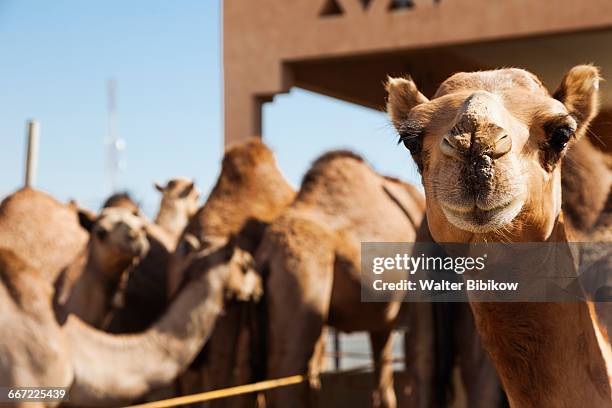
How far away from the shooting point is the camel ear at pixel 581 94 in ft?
8.71

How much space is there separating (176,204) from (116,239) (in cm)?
273

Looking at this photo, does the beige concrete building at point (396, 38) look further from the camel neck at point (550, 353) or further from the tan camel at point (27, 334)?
the camel neck at point (550, 353)

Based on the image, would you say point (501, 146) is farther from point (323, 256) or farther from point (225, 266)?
point (323, 256)

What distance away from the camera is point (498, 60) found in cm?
1169

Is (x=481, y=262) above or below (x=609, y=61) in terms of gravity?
below

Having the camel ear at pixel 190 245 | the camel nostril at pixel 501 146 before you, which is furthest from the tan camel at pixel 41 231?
the camel nostril at pixel 501 146

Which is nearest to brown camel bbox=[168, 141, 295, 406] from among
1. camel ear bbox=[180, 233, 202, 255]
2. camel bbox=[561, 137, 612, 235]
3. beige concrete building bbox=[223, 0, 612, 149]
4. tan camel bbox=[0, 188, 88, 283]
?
camel ear bbox=[180, 233, 202, 255]

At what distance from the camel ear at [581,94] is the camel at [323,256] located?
3736 millimetres

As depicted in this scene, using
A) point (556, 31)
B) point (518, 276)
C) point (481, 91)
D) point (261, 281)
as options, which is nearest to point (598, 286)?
point (518, 276)

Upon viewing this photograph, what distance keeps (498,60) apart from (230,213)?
18.9 feet

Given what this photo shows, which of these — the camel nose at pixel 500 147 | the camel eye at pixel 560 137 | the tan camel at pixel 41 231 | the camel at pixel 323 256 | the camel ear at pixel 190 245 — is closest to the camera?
the camel nose at pixel 500 147

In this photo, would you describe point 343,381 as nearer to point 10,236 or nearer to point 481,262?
point 10,236

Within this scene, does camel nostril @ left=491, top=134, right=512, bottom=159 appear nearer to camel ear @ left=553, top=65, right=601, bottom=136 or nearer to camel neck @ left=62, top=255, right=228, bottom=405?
camel ear @ left=553, top=65, right=601, bottom=136

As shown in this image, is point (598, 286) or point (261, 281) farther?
point (261, 281)
